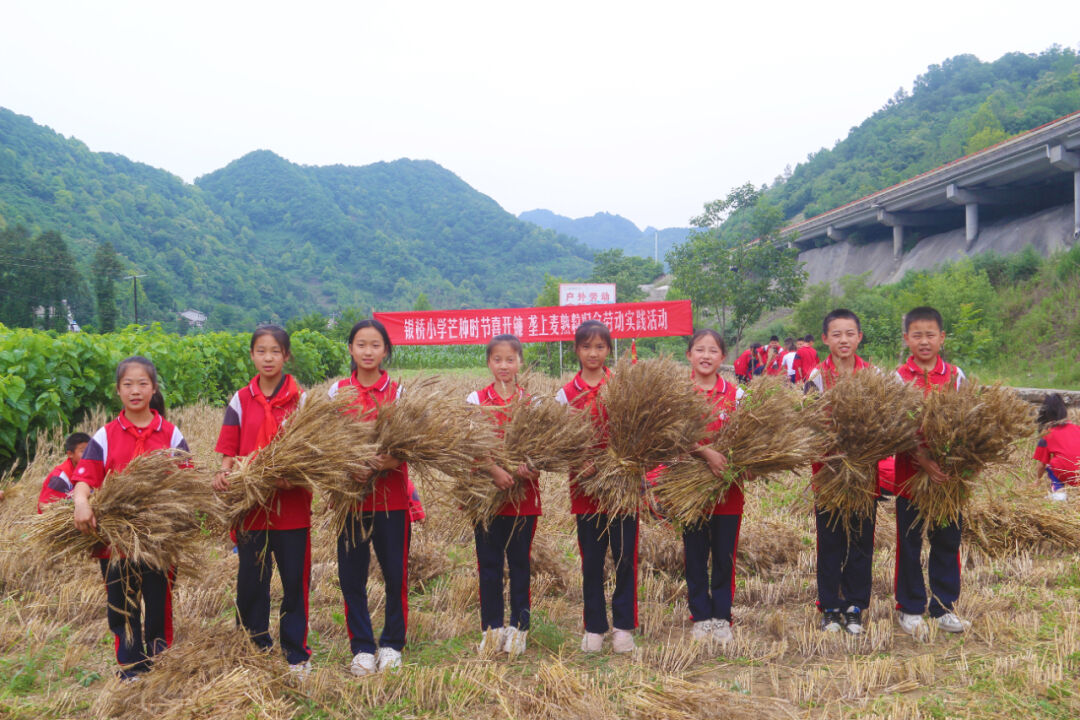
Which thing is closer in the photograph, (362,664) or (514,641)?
(362,664)

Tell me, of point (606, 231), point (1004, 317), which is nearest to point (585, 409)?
point (1004, 317)

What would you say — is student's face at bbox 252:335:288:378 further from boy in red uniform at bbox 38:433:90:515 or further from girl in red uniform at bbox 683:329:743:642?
girl in red uniform at bbox 683:329:743:642

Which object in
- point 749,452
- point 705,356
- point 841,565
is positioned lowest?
point 841,565

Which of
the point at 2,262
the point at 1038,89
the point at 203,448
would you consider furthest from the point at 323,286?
the point at 203,448

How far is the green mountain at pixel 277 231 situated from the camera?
167 ft

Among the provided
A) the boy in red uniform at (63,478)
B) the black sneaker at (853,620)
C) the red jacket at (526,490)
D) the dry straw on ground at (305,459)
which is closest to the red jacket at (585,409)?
the red jacket at (526,490)

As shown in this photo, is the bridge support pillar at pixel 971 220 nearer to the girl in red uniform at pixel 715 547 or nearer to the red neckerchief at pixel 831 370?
the red neckerchief at pixel 831 370

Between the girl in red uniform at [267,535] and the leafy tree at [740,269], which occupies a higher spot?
the leafy tree at [740,269]

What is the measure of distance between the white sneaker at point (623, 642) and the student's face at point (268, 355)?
5.89 feet

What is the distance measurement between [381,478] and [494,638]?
32.5 inches

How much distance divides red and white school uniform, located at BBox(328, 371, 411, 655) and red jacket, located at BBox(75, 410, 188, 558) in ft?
2.21

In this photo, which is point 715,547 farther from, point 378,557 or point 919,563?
point 378,557

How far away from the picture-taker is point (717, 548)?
3.11 m

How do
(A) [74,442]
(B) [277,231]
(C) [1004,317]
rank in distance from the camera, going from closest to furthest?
(A) [74,442] < (C) [1004,317] < (B) [277,231]
